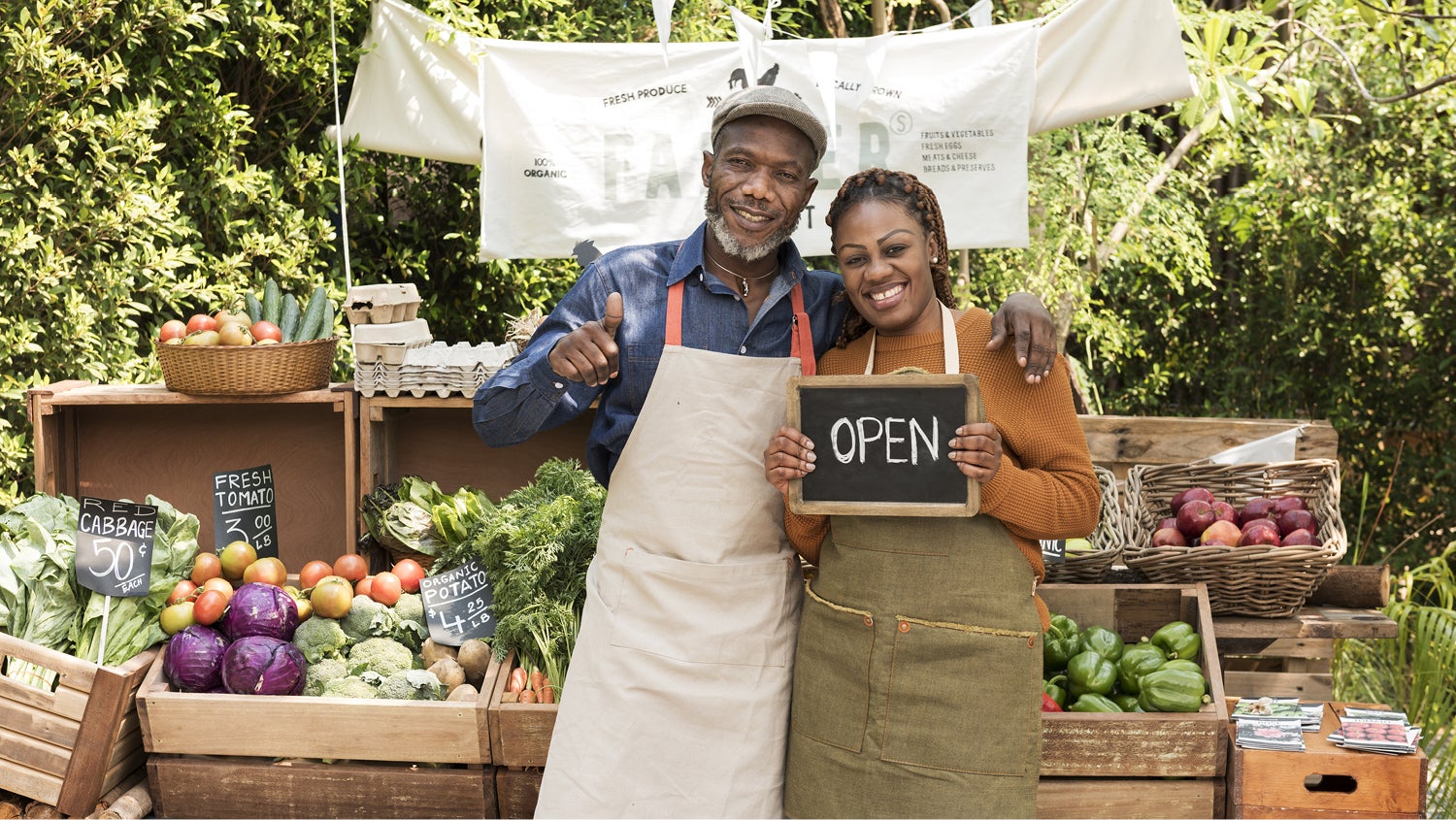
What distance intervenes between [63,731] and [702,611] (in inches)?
72.1

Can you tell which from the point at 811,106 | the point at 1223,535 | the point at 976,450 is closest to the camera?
the point at 976,450

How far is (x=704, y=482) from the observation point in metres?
2.26

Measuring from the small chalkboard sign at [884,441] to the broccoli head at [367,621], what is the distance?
1.74 meters

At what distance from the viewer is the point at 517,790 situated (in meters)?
2.99

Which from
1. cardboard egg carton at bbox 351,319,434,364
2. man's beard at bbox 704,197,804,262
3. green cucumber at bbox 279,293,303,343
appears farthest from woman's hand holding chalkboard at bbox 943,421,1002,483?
green cucumber at bbox 279,293,303,343

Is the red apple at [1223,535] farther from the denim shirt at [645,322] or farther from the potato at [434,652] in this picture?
the potato at [434,652]

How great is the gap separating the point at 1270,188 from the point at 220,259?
5.37 m

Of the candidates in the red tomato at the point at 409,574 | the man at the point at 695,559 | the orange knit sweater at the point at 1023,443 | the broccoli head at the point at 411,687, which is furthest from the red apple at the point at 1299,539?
the red tomato at the point at 409,574

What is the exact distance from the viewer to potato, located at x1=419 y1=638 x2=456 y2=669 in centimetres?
328

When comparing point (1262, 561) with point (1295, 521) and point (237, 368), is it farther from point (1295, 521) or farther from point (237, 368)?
point (237, 368)

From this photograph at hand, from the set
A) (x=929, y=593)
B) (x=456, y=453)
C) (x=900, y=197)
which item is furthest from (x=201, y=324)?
(x=929, y=593)

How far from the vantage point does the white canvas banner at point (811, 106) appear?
4406 mm

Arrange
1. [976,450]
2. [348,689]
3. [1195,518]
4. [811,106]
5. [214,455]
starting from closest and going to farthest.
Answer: [976,450] → [348,689] → [1195,518] → [214,455] → [811,106]

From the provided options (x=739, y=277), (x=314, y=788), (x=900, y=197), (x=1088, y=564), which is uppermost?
(x=900, y=197)
